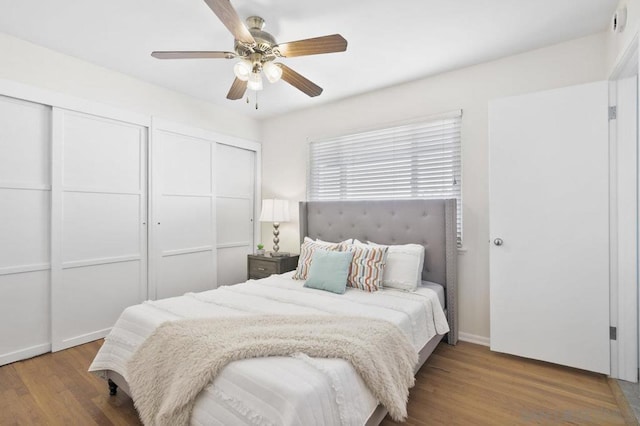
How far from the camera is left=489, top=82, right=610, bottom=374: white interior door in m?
2.23

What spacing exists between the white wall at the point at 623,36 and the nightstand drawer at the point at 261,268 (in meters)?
3.30

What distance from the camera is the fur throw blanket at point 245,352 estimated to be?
4.40ft

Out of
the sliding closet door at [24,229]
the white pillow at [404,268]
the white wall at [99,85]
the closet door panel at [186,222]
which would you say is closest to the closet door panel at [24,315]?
the sliding closet door at [24,229]

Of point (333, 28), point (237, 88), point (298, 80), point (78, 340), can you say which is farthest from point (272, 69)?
point (78, 340)

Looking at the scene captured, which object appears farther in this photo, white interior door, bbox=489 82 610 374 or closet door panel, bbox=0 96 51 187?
closet door panel, bbox=0 96 51 187

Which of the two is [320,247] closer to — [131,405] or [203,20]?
[131,405]

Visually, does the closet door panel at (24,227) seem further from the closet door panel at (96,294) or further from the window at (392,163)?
the window at (392,163)

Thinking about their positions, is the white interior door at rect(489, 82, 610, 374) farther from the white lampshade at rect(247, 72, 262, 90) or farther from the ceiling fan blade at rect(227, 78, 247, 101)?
the ceiling fan blade at rect(227, 78, 247, 101)

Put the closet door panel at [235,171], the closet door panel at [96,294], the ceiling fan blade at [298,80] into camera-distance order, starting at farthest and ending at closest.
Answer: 1. the closet door panel at [235,171]
2. the closet door panel at [96,294]
3. the ceiling fan blade at [298,80]

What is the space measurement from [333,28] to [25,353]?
139 inches

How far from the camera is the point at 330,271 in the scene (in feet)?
8.45

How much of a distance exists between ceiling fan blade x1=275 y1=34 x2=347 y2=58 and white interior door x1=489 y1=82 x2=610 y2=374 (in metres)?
1.55

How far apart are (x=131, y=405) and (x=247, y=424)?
48.6 inches

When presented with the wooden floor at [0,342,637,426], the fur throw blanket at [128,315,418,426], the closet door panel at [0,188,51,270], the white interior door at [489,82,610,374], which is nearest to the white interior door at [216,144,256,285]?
the closet door panel at [0,188,51,270]
